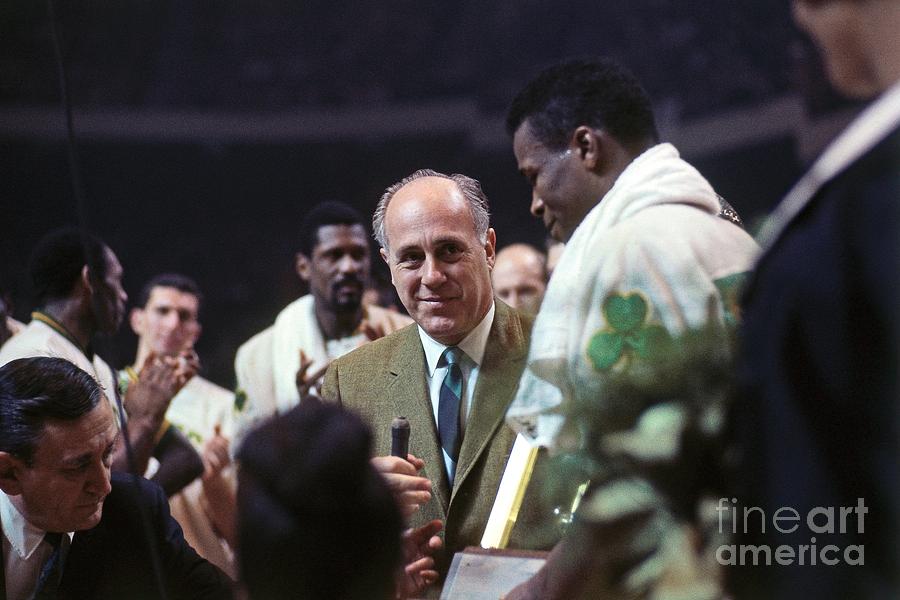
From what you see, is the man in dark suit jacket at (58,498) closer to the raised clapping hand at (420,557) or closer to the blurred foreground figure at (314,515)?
the raised clapping hand at (420,557)

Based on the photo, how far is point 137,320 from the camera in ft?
12.4

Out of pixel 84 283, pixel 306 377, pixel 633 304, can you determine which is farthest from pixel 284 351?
pixel 633 304

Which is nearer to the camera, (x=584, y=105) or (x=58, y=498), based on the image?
(x=58, y=498)

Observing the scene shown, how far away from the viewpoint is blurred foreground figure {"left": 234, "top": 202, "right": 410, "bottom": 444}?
11.5 ft

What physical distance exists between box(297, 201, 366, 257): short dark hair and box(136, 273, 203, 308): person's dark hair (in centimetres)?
40

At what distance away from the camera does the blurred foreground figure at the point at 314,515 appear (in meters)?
1.00

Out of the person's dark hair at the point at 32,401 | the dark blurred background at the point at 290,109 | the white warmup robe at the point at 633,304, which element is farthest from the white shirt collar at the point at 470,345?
the person's dark hair at the point at 32,401

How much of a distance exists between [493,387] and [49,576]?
2.93ft

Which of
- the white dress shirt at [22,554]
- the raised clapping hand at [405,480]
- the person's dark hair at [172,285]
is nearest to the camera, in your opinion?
the raised clapping hand at [405,480]

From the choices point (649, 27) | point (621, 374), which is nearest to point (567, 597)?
point (621, 374)

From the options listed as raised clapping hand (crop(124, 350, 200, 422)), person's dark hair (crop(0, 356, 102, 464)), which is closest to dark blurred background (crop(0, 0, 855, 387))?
raised clapping hand (crop(124, 350, 200, 422))

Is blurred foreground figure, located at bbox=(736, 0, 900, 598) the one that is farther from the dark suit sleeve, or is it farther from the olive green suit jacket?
the dark suit sleeve

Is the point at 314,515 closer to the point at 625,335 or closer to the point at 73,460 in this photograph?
the point at 625,335

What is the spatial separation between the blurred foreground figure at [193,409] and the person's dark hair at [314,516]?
2.30m
